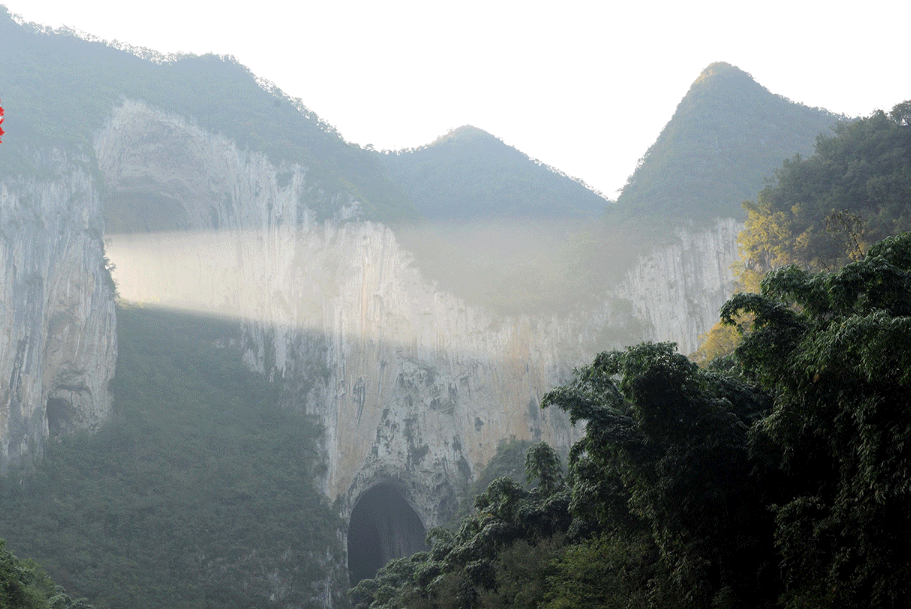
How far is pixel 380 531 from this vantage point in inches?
1564

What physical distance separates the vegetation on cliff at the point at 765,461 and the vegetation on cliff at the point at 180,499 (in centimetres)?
1920

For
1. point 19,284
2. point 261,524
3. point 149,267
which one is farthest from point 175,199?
point 261,524

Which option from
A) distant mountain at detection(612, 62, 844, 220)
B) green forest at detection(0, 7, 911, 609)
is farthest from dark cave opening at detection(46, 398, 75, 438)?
distant mountain at detection(612, 62, 844, 220)

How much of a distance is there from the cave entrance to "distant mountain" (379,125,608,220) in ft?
69.9

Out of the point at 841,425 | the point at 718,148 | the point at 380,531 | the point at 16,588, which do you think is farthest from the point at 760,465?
the point at 718,148

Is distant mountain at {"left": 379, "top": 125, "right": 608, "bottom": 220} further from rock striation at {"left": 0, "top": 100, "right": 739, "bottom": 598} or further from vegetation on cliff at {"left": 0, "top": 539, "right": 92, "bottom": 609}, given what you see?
vegetation on cliff at {"left": 0, "top": 539, "right": 92, "bottom": 609}

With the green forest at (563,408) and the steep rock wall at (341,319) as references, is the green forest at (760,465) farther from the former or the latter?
the steep rock wall at (341,319)

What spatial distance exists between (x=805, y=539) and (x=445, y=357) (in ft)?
105

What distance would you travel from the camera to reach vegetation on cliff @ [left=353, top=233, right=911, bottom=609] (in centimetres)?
761

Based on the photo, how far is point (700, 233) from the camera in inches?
1555

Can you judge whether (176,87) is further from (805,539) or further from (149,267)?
(805,539)

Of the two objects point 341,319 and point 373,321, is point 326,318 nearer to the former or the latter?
point 341,319

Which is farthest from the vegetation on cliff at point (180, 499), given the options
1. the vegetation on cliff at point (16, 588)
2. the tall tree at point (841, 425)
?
the tall tree at point (841, 425)

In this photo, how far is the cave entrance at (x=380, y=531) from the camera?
37906 millimetres
